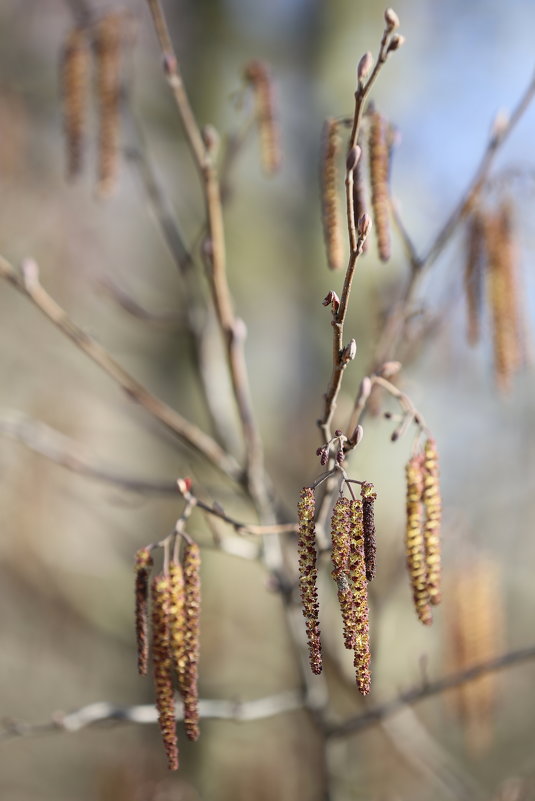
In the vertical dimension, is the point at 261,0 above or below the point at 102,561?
above

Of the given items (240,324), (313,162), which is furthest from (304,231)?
(240,324)

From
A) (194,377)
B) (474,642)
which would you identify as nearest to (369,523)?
(474,642)

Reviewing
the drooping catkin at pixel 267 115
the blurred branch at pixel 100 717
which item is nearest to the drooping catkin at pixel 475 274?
the drooping catkin at pixel 267 115

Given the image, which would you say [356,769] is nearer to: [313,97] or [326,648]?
[326,648]

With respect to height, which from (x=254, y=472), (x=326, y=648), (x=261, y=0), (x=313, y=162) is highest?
(x=261, y=0)

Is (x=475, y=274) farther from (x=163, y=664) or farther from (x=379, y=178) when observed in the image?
(x=163, y=664)

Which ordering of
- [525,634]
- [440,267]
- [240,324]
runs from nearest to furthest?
[240,324] → [440,267] → [525,634]

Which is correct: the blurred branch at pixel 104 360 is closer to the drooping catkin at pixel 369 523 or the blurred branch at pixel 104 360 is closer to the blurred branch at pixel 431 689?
the blurred branch at pixel 431 689
